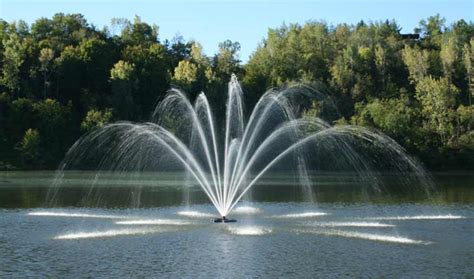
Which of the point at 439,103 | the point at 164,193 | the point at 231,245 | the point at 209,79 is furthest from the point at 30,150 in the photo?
the point at 231,245

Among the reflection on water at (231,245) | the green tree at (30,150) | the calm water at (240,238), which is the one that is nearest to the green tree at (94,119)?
the green tree at (30,150)

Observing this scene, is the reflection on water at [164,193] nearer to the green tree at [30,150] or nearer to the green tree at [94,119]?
the green tree at [30,150]

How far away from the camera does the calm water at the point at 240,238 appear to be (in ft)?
82.0

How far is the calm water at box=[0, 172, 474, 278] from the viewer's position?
2498 centimetres

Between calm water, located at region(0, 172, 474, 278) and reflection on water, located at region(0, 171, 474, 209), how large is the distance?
35 cm

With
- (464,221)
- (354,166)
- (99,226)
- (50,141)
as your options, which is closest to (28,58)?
(50,141)

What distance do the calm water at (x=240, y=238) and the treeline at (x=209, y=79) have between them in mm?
56086

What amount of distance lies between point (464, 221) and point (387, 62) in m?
106

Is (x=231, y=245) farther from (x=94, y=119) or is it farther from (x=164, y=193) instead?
(x=94, y=119)

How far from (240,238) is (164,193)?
27781mm

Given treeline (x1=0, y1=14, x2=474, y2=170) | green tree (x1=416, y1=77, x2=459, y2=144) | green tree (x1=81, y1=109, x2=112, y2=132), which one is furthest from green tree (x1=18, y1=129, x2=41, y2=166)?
green tree (x1=416, y1=77, x2=459, y2=144)

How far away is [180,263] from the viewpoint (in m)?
25.9

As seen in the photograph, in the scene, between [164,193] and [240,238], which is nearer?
[240,238]

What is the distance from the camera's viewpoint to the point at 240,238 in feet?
104
